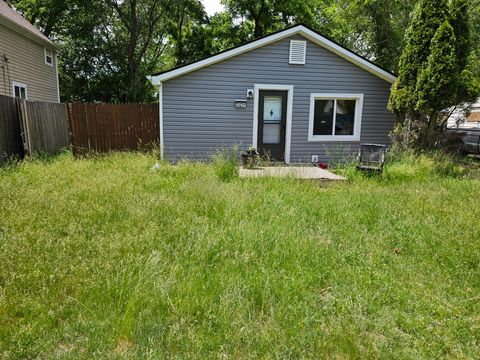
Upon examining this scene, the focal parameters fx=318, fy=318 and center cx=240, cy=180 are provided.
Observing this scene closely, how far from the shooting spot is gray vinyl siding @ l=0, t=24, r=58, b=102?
1152 centimetres

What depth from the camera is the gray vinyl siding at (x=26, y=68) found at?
11516 millimetres

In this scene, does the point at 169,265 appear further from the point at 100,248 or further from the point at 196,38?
the point at 196,38

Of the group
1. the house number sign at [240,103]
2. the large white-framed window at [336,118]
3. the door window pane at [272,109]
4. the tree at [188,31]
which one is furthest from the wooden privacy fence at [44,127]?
the tree at [188,31]

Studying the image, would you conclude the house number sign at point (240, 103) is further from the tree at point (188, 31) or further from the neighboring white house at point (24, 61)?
the tree at point (188, 31)

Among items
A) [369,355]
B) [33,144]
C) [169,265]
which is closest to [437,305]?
[369,355]

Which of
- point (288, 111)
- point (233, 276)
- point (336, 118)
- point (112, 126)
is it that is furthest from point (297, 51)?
point (233, 276)

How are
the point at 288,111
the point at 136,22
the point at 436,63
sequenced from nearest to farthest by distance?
1. the point at 436,63
2. the point at 288,111
3. the point at 136,22

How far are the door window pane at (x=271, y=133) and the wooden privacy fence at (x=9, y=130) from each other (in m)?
6.43

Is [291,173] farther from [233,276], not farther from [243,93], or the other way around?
[233,276]

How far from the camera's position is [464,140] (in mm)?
11656

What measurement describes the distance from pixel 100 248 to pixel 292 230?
2090 millimetres

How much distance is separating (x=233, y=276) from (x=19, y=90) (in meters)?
13.9

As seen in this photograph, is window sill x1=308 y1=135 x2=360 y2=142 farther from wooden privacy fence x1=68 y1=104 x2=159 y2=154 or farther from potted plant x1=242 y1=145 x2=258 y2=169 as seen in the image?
wooden privacy fence x1=68 y1=104 x2=159 y2=154

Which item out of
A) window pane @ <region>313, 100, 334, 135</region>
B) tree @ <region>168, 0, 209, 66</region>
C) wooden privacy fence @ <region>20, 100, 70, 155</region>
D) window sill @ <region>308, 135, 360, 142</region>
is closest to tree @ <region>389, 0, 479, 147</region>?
window sill @ <region>308, 135, 360, 142</region>
